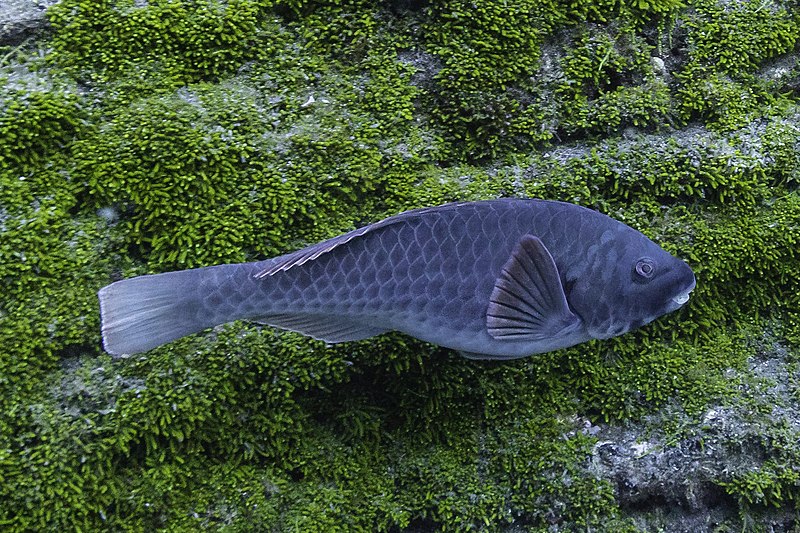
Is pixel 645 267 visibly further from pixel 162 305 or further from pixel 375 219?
pixel 162 305

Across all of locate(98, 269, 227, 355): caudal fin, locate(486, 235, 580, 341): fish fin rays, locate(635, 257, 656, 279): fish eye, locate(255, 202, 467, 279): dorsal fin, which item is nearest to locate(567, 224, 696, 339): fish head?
locate(635, 257, 656, 279): fish eye

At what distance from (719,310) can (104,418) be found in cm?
252

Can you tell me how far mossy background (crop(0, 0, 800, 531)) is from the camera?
112 inches

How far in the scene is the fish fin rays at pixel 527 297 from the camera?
242 cm

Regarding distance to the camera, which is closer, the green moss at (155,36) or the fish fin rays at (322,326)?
the fish fin rays at (322,326)

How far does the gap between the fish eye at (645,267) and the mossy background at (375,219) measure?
2.32ft

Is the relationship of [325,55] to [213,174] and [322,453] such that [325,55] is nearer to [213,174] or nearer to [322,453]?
[213,174]

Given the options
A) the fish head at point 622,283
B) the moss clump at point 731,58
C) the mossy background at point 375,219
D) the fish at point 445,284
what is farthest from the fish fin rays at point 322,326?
the moss clump at point 731,58

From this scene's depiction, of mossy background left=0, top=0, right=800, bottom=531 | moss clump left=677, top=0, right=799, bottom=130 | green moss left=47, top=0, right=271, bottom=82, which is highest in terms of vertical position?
moss clump left=677, top=0, right=799, bottom=130

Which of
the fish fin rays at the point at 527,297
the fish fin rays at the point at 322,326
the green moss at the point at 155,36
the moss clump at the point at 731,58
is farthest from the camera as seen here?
the moss clump at the point at 731,58

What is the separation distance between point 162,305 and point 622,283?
1490 millimetres

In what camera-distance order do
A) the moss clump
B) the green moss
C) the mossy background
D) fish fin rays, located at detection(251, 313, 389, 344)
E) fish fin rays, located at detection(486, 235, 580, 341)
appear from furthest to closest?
1. the moss clump
2. the green moss
3. the mossy background
4. fish fin rays, located at detection(251, 313, 389, 344)
5. fish fin rays, located at detection(486, 235, 580, 341)

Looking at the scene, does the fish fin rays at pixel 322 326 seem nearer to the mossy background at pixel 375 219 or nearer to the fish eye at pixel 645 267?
the mossy background at pixel 375 219

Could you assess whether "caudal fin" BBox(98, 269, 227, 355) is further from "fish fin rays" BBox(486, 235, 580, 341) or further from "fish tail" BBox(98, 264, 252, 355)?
"fish fin rays" BBox(486, 235, 580, 341)
